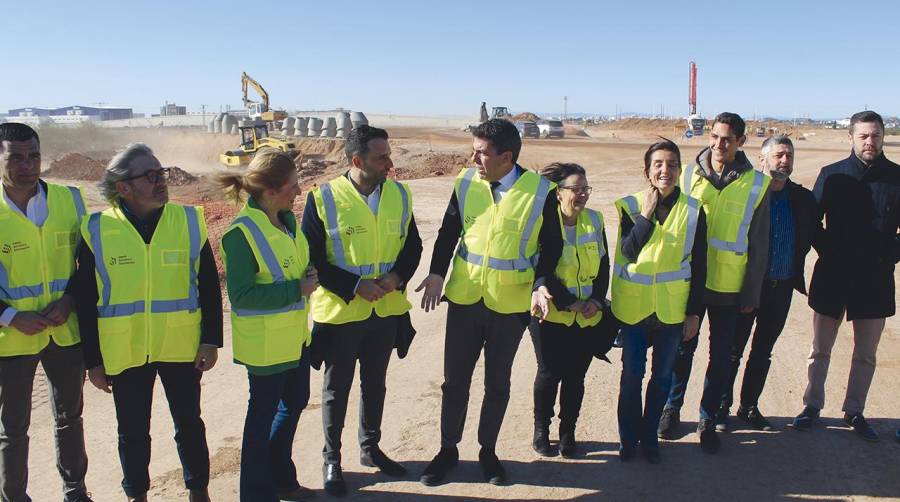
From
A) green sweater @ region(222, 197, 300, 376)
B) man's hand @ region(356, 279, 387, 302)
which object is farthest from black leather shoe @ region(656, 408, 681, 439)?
green sweater @ region(222, 197, 300, 376)

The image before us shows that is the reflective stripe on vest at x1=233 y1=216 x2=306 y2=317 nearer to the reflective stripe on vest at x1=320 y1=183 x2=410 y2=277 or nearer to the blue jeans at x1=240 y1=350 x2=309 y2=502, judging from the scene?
the blue jeans at x1=240 y1=350 x2=309 y2=502

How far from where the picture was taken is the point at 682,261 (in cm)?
445

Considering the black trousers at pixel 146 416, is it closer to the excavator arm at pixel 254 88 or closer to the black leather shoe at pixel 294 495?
the black leather shoe at pixel 294 495

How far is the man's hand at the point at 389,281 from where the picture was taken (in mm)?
4152

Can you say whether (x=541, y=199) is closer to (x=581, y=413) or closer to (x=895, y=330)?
(x=581, y=413)

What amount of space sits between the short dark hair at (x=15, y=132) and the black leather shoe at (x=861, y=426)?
18.4 feet

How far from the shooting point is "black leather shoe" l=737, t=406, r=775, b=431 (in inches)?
203

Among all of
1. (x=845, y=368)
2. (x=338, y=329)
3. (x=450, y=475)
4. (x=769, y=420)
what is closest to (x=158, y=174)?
(x=338, y=329)

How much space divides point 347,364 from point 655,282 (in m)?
2.01

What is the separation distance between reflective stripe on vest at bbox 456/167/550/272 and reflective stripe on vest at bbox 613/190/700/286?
0.62 meters

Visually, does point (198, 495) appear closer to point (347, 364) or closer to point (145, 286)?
point (347, 364)

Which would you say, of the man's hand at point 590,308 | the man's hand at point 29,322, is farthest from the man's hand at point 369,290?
the man's hand at point 29,322

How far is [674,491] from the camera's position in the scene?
428 cm

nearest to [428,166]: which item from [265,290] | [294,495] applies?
[294,495]
